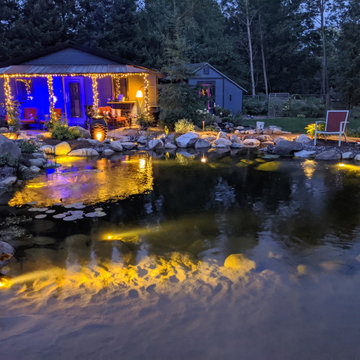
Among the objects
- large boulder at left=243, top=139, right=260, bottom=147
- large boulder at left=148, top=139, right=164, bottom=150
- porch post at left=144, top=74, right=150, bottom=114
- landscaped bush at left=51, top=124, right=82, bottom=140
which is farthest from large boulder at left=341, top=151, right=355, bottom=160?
porch post at left=144, top=74, right=150, bottom=114

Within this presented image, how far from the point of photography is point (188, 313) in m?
3.67

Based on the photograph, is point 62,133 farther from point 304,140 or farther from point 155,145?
point 304,140

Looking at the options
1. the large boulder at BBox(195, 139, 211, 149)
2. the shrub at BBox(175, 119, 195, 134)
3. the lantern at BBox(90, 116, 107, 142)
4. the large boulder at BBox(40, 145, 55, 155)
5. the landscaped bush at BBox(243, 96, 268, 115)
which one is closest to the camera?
the large boulder at BBox(40, 145, 55, 155)

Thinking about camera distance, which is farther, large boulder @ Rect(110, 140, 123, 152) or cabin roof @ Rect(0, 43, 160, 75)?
cabin roof @ Rect(0, 43, 160, 75)

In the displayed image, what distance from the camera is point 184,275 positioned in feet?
14.5

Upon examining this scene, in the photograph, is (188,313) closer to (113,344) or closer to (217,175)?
(113,344)

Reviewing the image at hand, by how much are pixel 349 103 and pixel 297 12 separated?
14.3 metres

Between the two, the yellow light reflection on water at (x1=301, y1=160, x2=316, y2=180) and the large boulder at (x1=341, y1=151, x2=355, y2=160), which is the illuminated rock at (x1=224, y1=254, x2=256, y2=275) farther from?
the large boulder at (x1=341, y1=151, x2=355, y2=160)

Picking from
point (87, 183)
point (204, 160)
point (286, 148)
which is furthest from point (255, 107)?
point (87, 183)

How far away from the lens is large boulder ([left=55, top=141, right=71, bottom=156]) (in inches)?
526

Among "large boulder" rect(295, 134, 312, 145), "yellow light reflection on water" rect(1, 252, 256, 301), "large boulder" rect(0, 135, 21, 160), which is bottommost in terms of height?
"yellow light reflection on water" rect(1, 252, 256, 301)

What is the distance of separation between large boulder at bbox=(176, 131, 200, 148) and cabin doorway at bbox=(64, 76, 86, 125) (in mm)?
6657

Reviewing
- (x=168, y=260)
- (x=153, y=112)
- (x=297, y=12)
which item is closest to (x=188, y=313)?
(x=168, y=260)

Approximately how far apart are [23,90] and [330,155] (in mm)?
14973
